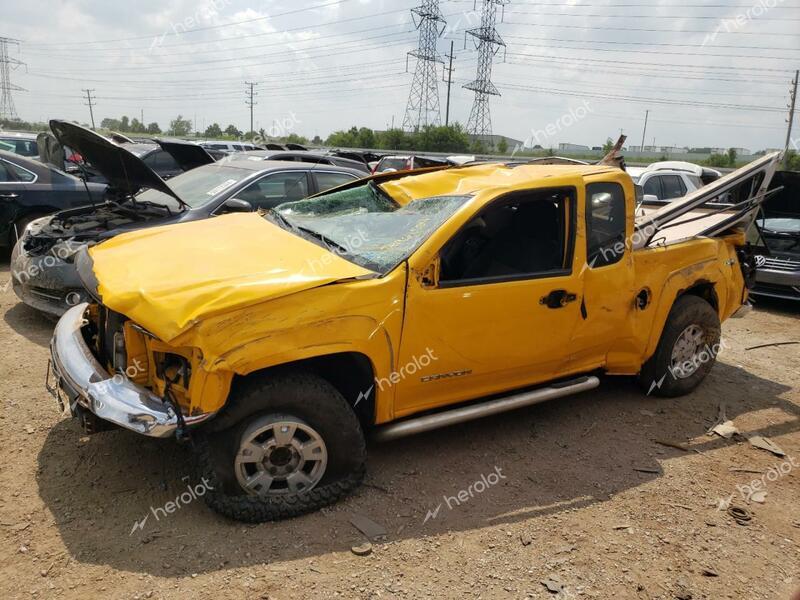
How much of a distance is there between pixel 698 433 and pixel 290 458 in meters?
3.08

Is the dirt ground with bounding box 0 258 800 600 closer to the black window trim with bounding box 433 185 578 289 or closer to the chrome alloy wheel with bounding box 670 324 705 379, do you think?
the chrome alloy wheel with bounding box 670 324 705 379

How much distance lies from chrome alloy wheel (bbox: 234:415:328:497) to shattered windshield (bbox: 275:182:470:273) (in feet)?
3.03

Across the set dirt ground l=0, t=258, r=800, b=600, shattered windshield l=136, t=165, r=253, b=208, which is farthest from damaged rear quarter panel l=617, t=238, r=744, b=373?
shattered windshield l=136, t=165, r=253, b=208

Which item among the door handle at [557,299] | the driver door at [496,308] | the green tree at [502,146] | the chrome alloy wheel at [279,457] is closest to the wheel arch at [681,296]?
the driver door at [496,308]

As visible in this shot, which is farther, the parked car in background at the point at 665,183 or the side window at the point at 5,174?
the parked car in background at the point at 665,183

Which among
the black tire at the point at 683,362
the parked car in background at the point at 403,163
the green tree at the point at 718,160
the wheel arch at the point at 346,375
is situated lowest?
the green tree at the point at 718,160

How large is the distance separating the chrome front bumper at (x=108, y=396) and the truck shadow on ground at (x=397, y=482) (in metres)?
0.55

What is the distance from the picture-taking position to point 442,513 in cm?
324

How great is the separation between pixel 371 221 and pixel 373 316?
2.94 ft

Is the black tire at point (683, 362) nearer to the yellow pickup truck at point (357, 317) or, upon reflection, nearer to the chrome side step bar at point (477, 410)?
the yellow pickup truck at point (357, 317)

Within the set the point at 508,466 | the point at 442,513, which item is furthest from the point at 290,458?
the point at 508,466

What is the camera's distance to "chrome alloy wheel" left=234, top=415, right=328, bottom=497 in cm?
290

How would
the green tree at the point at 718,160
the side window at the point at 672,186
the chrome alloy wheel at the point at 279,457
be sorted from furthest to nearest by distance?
the green tree at the point at 718,160 < the side window at the point at 672,186 < the chrome alloy wheel at the point at 279,457

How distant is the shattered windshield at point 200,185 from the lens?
6160 millimetres
